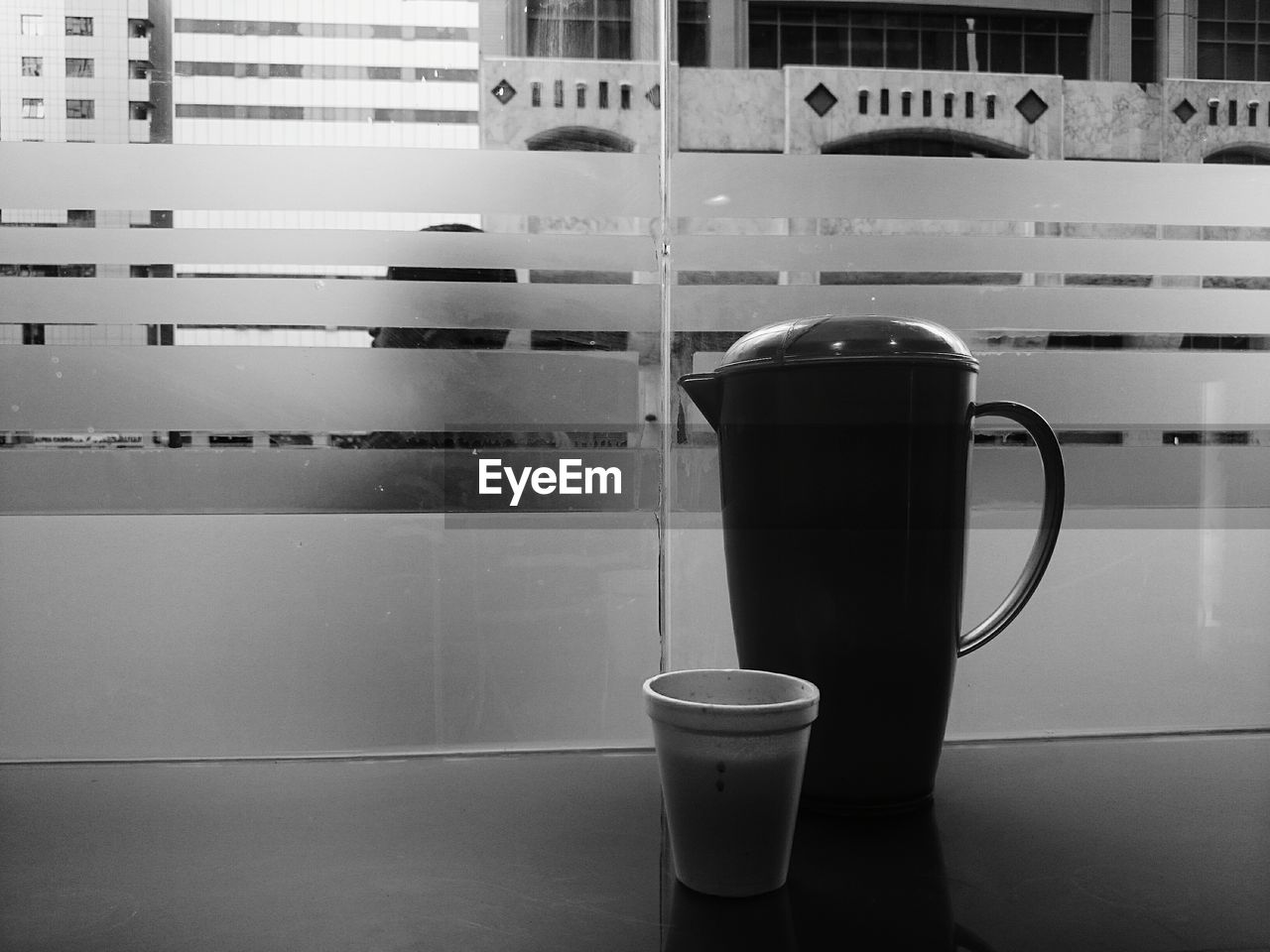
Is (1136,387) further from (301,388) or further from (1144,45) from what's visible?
(301,388)

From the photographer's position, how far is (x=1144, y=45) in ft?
3.90

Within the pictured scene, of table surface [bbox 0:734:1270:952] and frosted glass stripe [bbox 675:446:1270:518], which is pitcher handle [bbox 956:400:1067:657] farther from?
frosted glass stripe [bbox 675:446:1270:518]

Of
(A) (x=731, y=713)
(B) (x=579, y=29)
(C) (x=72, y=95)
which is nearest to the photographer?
(A) (x=731, y=713)

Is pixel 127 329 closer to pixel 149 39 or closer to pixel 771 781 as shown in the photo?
pixel 149 39

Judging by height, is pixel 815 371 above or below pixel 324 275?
below

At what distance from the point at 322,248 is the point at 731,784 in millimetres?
797

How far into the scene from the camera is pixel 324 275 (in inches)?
41.2

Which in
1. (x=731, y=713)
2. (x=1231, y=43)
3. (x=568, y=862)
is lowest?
(x=568, y=862)

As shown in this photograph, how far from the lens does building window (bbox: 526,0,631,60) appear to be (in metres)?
1.12

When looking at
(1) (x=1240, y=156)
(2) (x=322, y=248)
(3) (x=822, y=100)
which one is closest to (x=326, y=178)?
(2) (x=322, y=248)

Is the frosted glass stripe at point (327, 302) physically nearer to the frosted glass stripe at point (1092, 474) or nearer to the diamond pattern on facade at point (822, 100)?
the frosted glass stripe at point (1092, 474)

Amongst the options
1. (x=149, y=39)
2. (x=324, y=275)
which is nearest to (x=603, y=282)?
(x=324, y=275)

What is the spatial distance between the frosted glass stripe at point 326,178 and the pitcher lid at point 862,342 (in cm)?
49

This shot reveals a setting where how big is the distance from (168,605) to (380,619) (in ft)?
0.79
